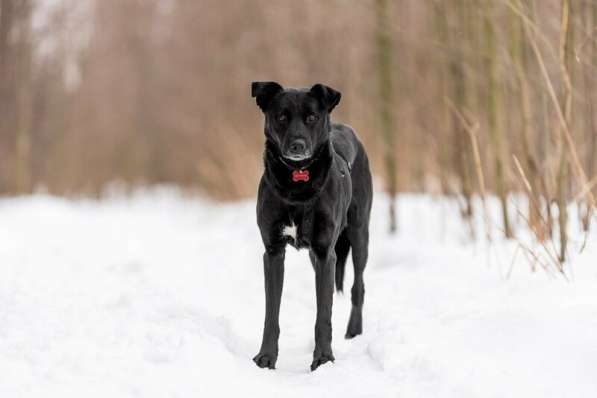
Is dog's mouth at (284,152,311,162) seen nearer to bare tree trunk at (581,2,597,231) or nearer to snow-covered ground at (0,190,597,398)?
snow-covered ground at (0,190,597,398)

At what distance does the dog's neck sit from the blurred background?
1.15 metres

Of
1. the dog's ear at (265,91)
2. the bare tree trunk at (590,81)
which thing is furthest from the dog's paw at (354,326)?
the bare tree trunk at (590,81)

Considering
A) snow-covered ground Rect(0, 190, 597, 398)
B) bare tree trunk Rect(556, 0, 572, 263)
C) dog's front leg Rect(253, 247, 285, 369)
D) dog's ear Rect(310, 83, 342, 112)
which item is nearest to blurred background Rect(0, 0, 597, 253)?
bare tree trunk Rect(556, 0, 572, 263)

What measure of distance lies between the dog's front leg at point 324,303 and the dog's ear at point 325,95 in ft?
2.45

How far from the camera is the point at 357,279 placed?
14.2 ft

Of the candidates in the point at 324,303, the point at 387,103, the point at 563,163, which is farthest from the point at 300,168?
the point at 387,103

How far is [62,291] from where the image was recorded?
5.28m

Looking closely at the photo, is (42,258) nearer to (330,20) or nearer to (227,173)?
(330,20)

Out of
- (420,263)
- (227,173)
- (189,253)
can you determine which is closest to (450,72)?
(420,263)

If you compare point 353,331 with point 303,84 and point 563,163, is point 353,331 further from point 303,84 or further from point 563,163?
point 303,84

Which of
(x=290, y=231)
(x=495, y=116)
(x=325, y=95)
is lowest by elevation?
(x=290, y=231)

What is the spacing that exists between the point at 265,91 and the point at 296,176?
468mm

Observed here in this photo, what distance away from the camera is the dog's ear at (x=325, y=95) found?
3551 millimetres

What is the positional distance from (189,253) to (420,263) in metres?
3.68
